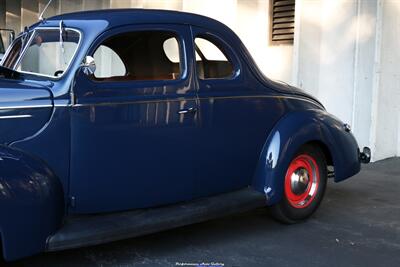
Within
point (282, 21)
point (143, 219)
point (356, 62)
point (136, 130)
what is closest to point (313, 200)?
point (143, 219)

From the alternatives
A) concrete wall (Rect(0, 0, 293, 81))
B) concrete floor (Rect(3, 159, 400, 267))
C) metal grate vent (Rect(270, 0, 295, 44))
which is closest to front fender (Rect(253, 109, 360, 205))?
concrete floor (Rect(3, 159, 400, 267))

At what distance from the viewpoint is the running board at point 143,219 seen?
3672mm

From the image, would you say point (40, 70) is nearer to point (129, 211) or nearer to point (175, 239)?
point (129, 211)

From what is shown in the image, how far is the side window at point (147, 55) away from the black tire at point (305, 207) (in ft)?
4.50

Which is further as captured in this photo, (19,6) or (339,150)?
(19,6)

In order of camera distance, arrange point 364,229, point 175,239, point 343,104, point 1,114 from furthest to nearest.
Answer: point 343,104 < point 364,229 < point 175,239 < point 1,114

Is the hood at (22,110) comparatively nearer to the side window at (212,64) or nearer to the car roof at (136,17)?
the car roof at (136,17)

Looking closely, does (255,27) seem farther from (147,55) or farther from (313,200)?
(147,55)

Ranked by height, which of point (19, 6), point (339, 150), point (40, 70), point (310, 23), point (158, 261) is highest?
point (19, 6)

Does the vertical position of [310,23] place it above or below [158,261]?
above

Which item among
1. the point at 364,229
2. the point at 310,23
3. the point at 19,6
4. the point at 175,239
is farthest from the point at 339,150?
the point at 19,6

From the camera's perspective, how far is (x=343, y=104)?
29.3 feet

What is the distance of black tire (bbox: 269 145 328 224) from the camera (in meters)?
5.16

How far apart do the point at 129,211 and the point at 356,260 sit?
68.4 inches
